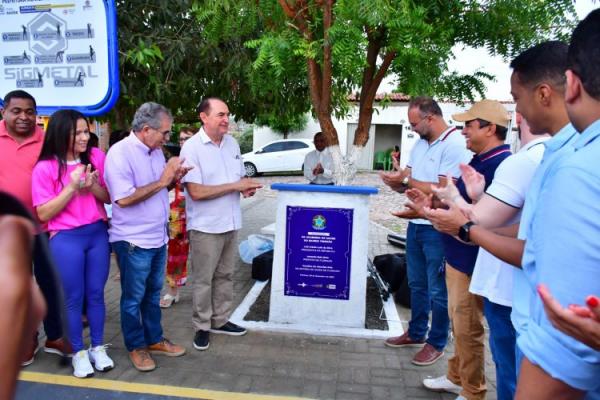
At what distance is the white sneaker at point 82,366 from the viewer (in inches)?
126

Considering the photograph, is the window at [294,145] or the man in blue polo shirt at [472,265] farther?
the window at [294,145]

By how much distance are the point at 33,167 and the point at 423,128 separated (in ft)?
9.68

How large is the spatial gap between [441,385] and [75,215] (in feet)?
9.26

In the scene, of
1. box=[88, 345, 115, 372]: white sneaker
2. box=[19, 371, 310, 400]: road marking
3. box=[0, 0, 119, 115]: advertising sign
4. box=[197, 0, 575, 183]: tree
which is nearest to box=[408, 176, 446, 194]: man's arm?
box=[197, 0, 575, 183]: tree

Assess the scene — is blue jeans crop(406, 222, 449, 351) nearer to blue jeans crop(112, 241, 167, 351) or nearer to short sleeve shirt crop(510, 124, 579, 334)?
short sleeve shirt crop(510, 124, 579, 334)

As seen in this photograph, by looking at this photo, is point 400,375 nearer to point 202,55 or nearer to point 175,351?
point 175,351

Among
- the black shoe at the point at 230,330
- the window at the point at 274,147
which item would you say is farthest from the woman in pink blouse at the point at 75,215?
the window at the point at 274,147

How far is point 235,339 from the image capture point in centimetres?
392

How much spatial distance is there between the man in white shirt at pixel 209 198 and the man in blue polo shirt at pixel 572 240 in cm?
275

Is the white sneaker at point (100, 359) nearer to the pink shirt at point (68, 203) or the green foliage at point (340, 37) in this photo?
the pink shirt at point (68, 203)

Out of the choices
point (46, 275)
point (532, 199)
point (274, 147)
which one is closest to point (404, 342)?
point (532, 199)

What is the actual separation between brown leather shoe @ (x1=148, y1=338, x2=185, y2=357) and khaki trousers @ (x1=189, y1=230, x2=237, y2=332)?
249 millimetres

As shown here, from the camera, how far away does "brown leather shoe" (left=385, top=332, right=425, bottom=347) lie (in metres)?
3.82

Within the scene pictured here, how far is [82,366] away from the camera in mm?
3219
